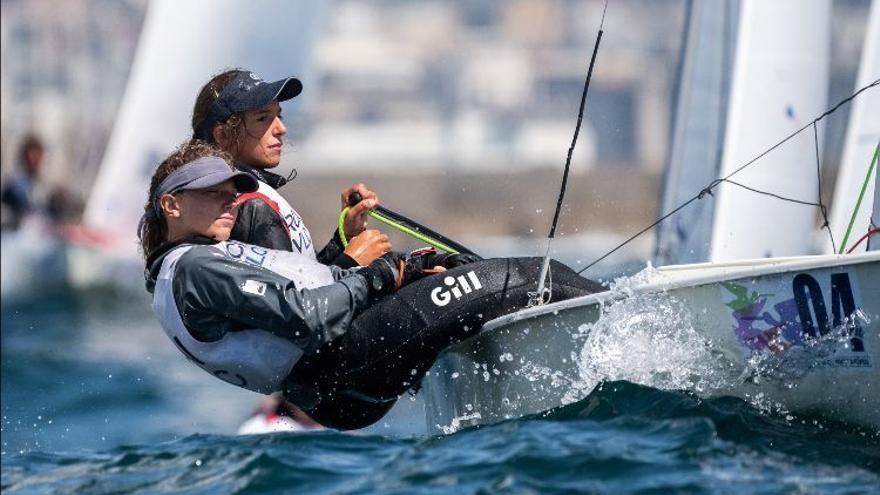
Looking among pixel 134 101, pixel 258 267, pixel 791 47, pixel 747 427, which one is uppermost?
pixel 134 101

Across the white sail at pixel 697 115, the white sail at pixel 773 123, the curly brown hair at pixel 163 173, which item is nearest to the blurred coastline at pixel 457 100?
the white sail at pixel 697 115

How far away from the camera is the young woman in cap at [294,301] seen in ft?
10.2

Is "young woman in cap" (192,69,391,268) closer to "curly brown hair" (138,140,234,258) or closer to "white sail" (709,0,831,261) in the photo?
"curly brown hair" (138,140,234,258)

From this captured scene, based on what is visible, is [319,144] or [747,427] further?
[319,144]

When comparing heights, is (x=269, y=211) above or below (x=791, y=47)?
below

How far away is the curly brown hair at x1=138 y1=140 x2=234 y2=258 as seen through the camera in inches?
129

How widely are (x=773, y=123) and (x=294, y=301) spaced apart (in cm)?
321

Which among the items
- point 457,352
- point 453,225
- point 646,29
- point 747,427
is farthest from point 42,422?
point 646,29

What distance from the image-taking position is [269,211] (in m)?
3.34

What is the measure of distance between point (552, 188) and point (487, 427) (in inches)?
1310

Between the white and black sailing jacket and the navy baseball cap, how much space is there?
350mm

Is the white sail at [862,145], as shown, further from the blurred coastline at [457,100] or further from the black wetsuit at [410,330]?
the blurred coastline at [457,100]

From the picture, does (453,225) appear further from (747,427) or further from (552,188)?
(747,427)

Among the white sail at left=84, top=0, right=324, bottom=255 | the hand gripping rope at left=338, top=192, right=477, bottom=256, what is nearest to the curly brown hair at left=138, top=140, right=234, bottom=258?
the hand gripping rope at left=338, top=192, right=477, bottom=256
